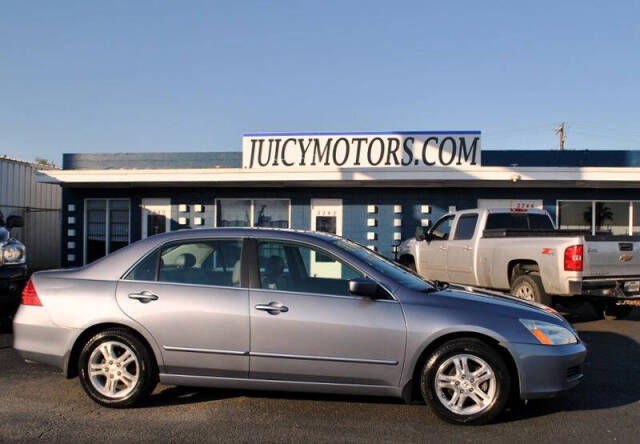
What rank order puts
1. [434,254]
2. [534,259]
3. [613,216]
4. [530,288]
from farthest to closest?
[613,216] → [434,254] → [530,288] → [534,259]

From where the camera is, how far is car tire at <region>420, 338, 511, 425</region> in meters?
4.31

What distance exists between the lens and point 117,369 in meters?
4.68

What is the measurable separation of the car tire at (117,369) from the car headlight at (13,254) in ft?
12.3

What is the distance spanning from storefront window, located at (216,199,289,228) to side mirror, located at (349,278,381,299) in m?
11.0

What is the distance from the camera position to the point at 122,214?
16078mm

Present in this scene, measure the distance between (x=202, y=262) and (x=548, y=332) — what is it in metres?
2.94

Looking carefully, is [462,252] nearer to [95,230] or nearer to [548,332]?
[548,332]

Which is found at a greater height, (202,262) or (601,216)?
(601,216)

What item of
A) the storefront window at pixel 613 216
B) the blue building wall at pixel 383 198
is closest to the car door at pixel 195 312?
the blue building wall at pixel 383 198

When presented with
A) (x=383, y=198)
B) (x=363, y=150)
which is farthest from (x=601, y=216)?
(x=363, y=150)

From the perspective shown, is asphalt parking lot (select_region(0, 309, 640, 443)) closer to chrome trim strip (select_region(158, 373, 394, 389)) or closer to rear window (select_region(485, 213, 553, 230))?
chrome trim strip (select_region(158, 373, 394, 389))

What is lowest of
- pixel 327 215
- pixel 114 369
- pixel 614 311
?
pixel 614 311

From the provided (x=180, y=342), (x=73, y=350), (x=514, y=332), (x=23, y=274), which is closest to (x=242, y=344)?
(x=180, y=342)

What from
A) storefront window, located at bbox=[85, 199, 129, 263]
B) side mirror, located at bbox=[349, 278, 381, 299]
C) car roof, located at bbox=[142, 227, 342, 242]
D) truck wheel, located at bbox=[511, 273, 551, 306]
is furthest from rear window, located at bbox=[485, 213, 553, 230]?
storefront window, located at bbox=[85, 199, 129, 263]
